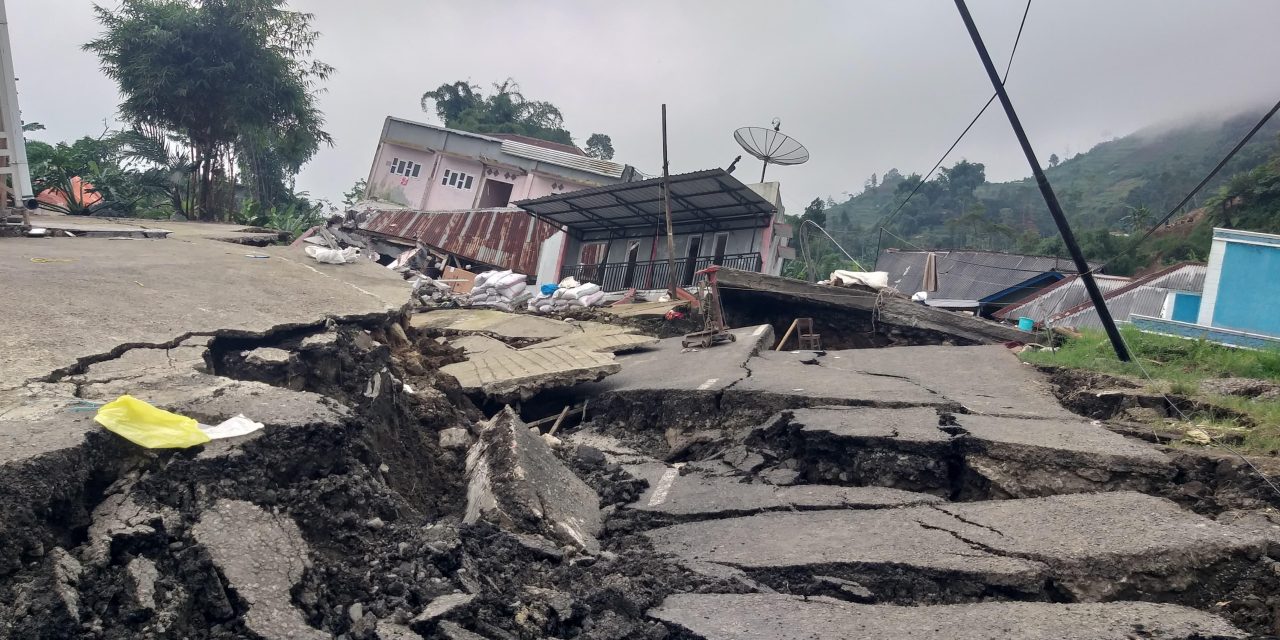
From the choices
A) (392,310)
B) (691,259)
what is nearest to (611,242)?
(691,259)

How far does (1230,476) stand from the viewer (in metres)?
3.75

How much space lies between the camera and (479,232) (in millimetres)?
20703

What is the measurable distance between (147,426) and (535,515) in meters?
1.69

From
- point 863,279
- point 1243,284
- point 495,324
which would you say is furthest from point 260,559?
point 1243,284

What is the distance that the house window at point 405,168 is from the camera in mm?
26891

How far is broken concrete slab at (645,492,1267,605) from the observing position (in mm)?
3072

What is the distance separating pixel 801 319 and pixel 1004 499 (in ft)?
21.7

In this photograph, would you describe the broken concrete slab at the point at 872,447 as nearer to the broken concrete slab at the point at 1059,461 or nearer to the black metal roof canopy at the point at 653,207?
the broken concrete slab at the point at 1059,461

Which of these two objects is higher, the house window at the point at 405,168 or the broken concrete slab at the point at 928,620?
the house window at the point at 405,168

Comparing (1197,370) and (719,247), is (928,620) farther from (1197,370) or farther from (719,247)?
(719,247)

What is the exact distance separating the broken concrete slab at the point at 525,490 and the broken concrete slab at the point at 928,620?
89 cm

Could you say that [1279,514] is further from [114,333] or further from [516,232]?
[516,232]

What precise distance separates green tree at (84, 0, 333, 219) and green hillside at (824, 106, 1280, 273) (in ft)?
74.3

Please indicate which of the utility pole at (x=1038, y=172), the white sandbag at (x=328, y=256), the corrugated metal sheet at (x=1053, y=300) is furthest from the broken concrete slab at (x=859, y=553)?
the corrugated metal sheet at (x=1053, y=300)
